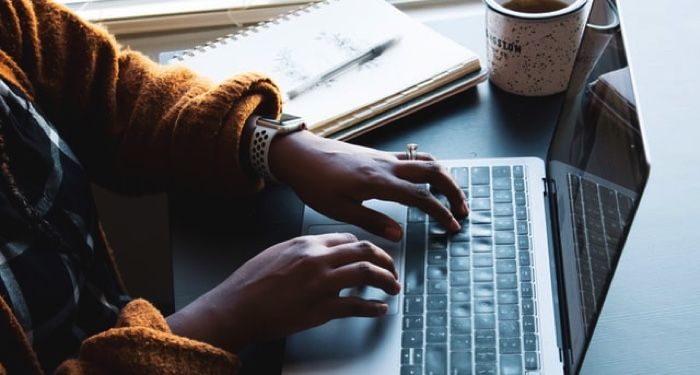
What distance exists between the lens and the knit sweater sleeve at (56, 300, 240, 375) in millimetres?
697

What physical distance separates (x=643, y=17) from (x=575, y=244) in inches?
17.7

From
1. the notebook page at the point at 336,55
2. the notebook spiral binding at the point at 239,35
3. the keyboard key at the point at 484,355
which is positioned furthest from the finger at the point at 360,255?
the notebook spiral binding at the point at 239,35

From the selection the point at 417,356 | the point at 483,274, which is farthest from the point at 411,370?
the point at 483,274

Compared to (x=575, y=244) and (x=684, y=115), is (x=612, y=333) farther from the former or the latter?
(x=684, y=115)

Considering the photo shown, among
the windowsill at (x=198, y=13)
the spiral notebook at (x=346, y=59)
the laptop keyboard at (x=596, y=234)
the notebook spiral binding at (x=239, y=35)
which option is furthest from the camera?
the windowsill at (x=198, y=13)

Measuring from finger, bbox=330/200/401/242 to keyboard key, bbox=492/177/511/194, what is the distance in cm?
11

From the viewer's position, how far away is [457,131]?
96 cm

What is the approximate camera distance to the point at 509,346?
721 mm

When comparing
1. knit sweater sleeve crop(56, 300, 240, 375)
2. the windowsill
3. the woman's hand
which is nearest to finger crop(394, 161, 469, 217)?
the woman's hand

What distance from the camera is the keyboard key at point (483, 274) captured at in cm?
78

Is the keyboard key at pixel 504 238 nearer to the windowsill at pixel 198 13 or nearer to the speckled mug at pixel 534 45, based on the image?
the speckled mug at pixel 534 45

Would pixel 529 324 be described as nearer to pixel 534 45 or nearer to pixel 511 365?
pixel 511 365

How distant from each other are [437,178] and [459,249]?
7 cm

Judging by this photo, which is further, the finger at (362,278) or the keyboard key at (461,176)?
the keyboard key at (461,176)
